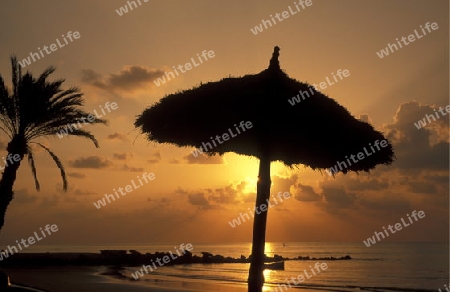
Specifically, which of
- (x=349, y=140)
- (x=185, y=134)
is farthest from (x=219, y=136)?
(x=349, y=140)

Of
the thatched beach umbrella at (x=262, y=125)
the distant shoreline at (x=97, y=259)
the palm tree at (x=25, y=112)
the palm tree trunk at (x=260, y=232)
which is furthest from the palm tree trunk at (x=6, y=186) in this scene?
the distant shoreline at (x=97, y=259)

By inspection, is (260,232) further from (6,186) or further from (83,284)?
(83,284)

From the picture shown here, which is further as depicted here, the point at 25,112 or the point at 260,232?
the point at 25,112

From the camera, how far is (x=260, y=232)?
7.69 m

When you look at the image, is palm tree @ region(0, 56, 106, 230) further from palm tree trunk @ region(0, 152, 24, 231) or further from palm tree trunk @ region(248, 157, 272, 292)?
palm tree trunk @ region(248, 157, 272, 292)

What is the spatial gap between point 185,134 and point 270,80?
5.73ft

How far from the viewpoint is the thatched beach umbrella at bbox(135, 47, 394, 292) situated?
7.68 m

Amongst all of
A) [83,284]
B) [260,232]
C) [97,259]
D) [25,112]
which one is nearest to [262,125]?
[260,232]

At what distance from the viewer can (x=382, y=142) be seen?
346 inches

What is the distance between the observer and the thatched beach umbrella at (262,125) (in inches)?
302

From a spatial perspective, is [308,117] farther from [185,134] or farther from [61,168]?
[61,168]

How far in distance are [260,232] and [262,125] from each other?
1.64m

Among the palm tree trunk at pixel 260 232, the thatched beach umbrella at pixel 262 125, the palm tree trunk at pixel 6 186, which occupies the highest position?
the palm tree trunk at pixel 6 186

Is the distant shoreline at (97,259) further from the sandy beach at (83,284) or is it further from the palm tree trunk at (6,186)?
the palm tree trunk at (6,186)
